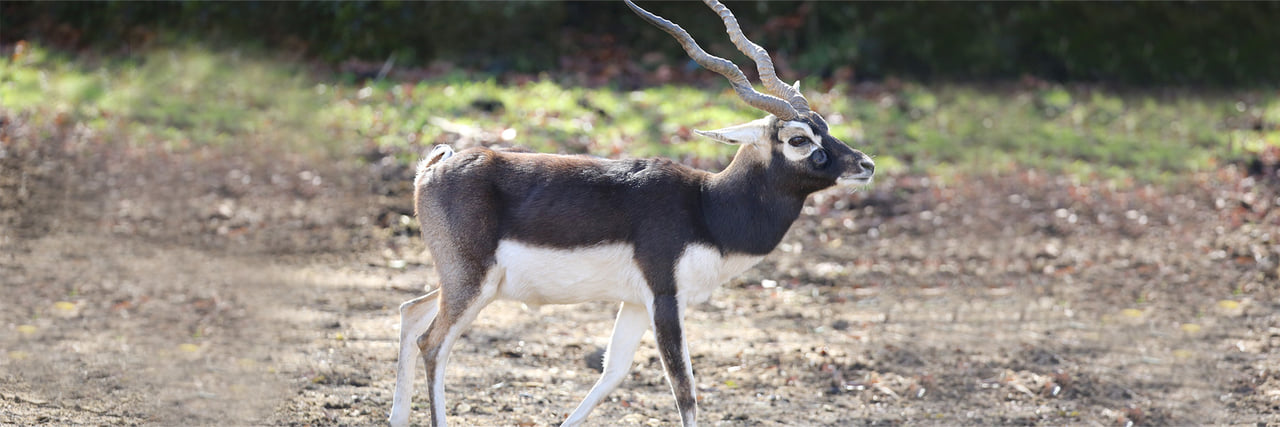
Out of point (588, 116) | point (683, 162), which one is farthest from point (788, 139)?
point (588, 116)

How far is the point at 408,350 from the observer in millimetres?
6285

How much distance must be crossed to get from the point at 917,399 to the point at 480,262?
3.16 meters

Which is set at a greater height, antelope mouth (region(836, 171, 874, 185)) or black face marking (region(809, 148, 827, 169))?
black face marking (region(809, 148, 827, 169))

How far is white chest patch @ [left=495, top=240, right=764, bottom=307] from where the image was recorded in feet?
19.6

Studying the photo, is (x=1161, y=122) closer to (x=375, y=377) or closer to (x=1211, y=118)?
(x=1211, y=118)

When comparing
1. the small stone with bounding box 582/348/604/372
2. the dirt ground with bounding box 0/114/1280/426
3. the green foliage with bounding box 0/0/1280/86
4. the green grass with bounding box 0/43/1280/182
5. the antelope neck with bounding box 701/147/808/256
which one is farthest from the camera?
the green foliage with bounding box 0/0/1280/86

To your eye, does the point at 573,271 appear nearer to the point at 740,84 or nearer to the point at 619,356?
the point at 619,356

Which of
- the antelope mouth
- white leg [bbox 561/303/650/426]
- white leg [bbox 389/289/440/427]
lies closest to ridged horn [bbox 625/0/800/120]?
the antelope mouth

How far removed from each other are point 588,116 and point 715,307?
5.49m

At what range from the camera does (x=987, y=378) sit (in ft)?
26.8

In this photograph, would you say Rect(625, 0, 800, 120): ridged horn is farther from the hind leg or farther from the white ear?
the hind leg

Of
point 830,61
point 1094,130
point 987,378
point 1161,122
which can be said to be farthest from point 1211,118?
point 987,378

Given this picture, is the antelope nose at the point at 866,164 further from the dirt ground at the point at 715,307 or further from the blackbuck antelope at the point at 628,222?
the dirt ground at the point at 715,307

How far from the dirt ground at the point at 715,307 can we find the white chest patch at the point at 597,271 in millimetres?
1241
